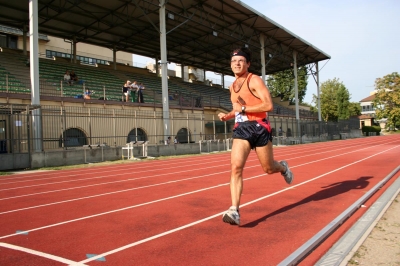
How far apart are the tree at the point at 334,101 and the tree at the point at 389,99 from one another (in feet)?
19.6

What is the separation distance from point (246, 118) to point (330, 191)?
3006 mm

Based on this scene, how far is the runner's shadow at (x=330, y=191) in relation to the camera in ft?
14.5

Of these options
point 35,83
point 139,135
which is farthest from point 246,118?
point 139,135

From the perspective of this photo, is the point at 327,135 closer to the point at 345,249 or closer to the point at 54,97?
the point at 54,97

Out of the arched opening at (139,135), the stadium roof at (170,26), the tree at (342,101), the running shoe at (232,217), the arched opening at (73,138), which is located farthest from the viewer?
the tree at (342,101)

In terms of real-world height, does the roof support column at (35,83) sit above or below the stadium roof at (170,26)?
below

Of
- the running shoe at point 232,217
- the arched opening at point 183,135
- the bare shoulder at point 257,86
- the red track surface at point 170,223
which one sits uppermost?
the bare shoulder at point 257,86

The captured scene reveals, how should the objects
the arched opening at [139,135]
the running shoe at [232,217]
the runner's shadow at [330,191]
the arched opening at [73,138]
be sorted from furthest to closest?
the arched opening at [139,135]
the arched opening at [73,138]
the runner's shadow at [330,191]
the running shoe at [232,217]

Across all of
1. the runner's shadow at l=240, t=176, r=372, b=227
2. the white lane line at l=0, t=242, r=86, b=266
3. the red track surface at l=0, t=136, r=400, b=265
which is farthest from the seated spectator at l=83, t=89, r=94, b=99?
the white lane line at l=0, t=242, r=86, b=266

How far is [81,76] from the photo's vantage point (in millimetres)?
25734

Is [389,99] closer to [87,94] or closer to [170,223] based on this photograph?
[87,94]

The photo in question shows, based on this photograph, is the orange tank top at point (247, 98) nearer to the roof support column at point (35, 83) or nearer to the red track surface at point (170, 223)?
the red track surface at point (170, 223)

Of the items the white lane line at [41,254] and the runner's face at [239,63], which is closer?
the white lane line at [41,254]

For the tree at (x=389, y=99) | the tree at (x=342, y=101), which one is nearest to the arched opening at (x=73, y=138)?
the tree at (x=389, y=99)
